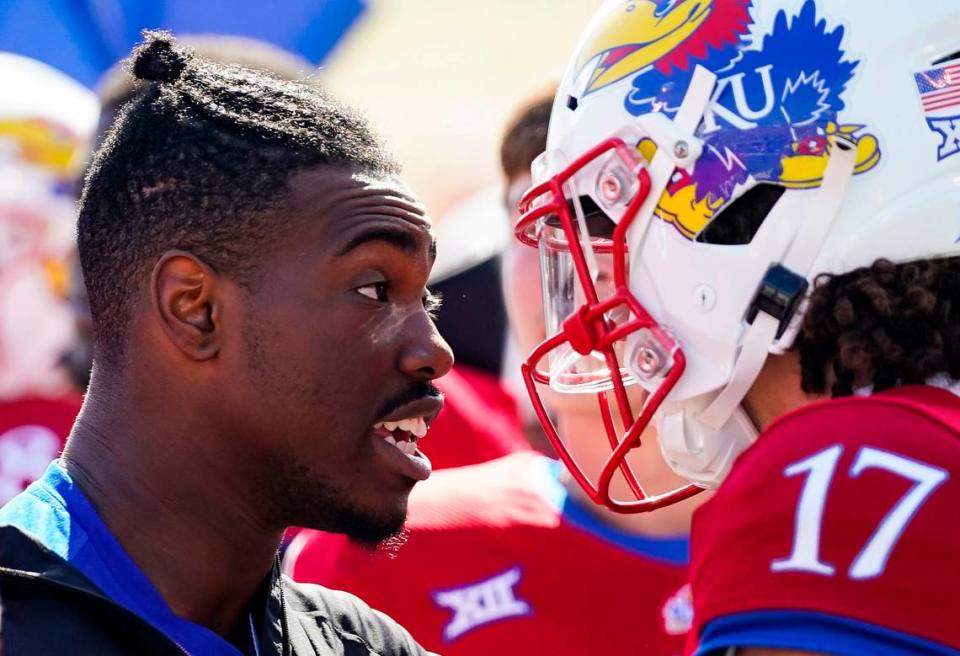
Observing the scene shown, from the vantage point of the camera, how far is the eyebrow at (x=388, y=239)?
2.08 m

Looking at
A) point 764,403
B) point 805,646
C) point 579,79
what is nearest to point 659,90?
point 579,79

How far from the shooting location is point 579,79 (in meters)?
2.19

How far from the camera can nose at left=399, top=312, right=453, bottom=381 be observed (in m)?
2.12

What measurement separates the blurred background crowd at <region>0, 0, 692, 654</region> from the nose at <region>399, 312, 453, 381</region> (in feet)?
1.31

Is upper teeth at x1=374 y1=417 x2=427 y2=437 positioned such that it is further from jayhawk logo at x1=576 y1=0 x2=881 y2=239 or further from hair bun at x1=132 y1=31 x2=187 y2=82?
hair bun at x1=132 y1=31 x2=187 y2=82

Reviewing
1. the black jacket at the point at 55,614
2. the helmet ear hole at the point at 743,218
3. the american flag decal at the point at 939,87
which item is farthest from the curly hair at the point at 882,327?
the black jacket at the point at 55,614

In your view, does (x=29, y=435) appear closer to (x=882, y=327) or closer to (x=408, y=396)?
(x=408, y=396)

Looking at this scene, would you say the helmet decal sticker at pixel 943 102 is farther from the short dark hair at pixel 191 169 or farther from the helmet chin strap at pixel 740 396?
the short dark hair at pixel 191 169

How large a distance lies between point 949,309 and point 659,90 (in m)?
0.56

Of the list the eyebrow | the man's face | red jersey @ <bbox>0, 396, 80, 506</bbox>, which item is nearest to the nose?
the man's face

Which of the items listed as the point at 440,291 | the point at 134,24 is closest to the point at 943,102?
the point at 440,291

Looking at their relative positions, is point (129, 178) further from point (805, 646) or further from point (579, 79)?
point (805, 646)

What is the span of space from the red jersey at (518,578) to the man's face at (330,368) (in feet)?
3.13

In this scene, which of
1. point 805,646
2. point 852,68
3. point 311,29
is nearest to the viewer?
point 805,646
